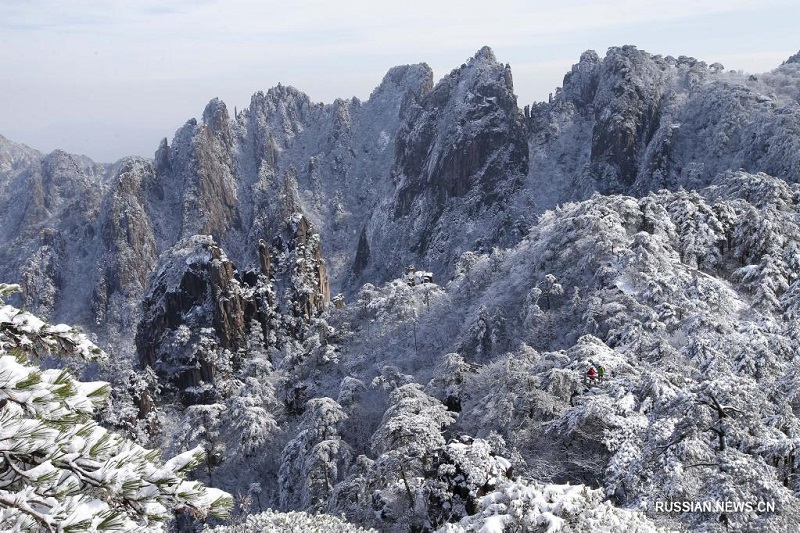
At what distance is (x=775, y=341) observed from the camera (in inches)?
840

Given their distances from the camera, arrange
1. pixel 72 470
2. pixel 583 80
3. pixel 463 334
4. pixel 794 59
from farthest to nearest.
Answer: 1. pixel 794 59
2. pixel 583 80
3. pixel 463 334
4. pixel 72 470

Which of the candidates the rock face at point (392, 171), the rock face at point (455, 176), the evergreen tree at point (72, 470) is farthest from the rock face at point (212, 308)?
the evergreen tree at point (72, 470)

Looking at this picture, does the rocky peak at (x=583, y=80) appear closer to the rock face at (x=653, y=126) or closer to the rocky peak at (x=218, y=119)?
the rock face at (x=653, y=126)

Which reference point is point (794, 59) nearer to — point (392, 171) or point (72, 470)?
point (392, 171)

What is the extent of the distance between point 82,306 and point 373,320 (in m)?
99.5

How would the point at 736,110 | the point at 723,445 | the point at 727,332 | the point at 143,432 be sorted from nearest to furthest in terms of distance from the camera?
1. the point at 723,445
2. the point at 727,332
3. the point at 143,432
4. the point at 736,110

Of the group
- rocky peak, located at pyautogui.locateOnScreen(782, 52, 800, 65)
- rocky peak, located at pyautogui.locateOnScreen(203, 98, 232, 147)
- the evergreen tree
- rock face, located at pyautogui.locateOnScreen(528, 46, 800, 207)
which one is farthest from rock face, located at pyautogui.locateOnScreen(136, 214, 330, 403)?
rocky peak, located at pyautogui.locateOnScreen(782, 52, 800, 65)

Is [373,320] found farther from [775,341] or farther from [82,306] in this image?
[82,306]

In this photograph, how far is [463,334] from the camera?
43.2 meters

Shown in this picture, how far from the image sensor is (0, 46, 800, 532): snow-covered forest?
11328 millimetres

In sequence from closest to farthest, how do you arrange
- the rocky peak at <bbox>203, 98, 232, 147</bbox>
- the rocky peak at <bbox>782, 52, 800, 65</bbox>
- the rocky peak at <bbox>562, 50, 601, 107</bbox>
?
1. the rocky peak at <bbox>562, 50, 601, 107</bbox>
2. the rocky peak at <bbox>782, 52, 800, 65</bbox>
3. the rocky peak at <bbox>203, 98, 232, 147</bbox>

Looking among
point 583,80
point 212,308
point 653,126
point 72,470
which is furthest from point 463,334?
point 583,80

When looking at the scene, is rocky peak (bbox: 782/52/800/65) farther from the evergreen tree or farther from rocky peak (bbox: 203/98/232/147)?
the evergreen tree

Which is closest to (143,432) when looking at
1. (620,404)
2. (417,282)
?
(417,282)
